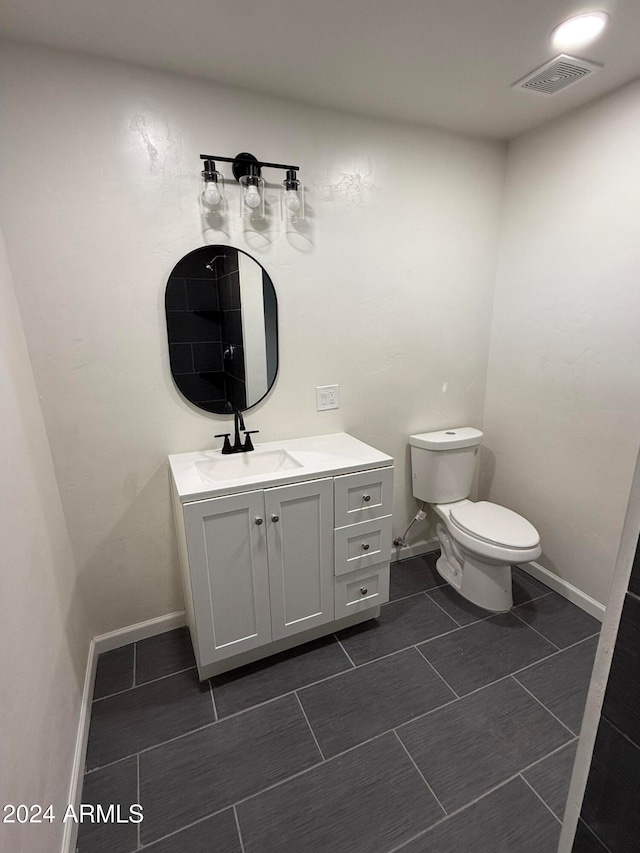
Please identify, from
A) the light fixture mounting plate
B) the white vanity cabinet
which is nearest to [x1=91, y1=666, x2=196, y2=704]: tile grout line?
the white vanity cabinet

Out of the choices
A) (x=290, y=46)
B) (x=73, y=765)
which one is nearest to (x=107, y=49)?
(x=290, y=46)

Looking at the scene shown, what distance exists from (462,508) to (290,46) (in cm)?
218

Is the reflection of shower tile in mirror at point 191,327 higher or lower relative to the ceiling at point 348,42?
lower

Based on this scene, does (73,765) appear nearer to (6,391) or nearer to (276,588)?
(276,588)

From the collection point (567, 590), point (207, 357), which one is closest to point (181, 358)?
point (207, 357)

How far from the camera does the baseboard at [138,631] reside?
1.92m

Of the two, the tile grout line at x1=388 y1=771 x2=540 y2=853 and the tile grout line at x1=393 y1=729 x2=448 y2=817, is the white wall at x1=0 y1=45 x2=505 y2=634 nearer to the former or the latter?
the tile grout line at x1=393 y1=729 x2=448 y2=817

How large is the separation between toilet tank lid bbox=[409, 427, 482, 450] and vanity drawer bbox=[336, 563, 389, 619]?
73cm

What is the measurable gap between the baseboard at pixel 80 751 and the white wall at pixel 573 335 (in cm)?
232

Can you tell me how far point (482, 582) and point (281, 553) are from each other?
113cm

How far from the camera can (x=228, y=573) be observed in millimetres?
1633

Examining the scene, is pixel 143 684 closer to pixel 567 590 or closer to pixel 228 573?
pixel 228 573

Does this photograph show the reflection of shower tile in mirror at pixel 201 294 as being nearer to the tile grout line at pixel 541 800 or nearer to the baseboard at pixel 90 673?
the baseboard at pixel 90 673

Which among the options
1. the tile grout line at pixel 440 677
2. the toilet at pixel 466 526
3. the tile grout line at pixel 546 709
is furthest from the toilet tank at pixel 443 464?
the tile grout line at pixel 546 709
